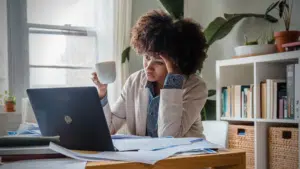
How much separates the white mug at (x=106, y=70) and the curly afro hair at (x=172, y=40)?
48 cm

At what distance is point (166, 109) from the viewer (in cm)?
139

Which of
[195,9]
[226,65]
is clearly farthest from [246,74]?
[195,9]

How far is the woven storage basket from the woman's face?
3.11ft

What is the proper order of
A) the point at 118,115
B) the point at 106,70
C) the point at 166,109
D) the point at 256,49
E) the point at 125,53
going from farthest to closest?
the point at 125,53, the point at 256,49, the point at 118,115, the point at 166,109, the point at 106,70

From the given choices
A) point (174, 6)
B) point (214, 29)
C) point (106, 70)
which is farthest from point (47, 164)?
point (174, 6)

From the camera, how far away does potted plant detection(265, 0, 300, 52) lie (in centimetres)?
218

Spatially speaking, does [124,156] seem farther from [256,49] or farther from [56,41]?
[56,41]

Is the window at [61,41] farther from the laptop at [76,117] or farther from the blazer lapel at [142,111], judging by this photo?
the laptop at [76,117]

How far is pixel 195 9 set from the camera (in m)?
3.51

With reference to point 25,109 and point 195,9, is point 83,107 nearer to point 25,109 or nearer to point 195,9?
point 25,109

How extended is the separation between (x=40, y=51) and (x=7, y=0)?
1.72ft

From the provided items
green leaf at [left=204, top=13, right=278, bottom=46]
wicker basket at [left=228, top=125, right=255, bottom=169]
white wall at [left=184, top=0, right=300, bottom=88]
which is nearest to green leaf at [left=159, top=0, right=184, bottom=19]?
green leaf at [left=204, top=13, right=278, bottom=46]

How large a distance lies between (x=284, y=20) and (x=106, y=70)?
5.45ft

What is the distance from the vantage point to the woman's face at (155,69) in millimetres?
1658
